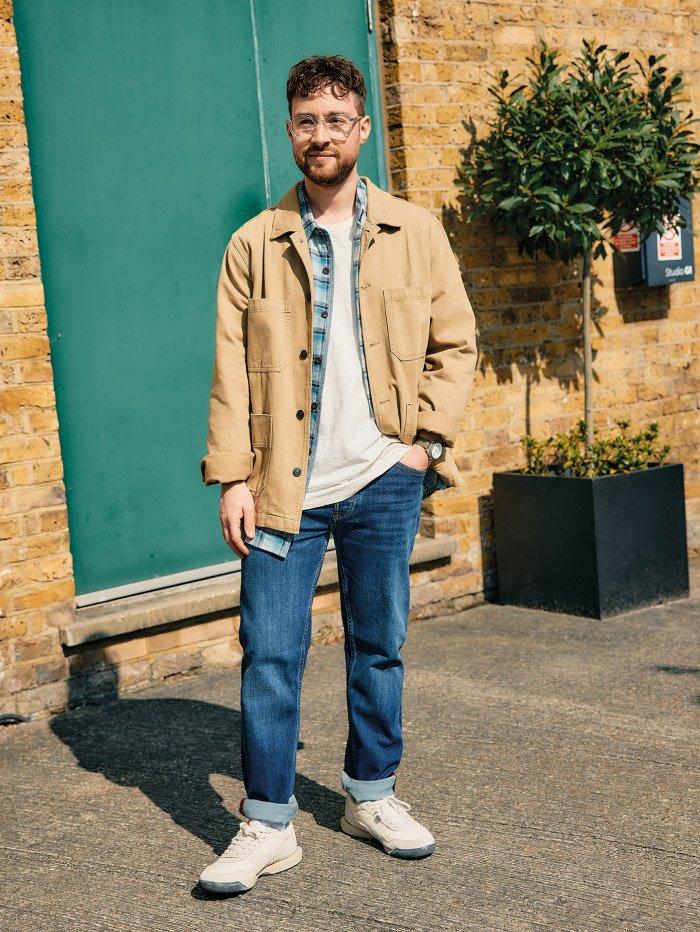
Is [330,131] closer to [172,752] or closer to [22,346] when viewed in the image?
[22,346]

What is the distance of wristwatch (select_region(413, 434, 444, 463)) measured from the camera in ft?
11.6

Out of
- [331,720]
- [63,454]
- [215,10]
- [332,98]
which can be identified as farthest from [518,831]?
[215,10]

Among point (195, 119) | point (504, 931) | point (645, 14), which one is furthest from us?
point (645, 14)

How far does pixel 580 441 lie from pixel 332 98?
3.66 m

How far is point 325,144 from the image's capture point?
3.34 m

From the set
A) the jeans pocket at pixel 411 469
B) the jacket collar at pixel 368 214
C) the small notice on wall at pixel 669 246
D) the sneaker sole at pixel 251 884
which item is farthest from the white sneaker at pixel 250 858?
the small notice on wall at pixel 669 246

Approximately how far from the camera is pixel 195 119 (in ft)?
18.6

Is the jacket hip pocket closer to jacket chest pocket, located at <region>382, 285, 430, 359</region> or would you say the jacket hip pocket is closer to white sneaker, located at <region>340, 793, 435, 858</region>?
jacket chest pocket, located at <region>382, 285, 430, 359</region>

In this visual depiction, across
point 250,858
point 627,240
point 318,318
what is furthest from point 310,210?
point 627,240

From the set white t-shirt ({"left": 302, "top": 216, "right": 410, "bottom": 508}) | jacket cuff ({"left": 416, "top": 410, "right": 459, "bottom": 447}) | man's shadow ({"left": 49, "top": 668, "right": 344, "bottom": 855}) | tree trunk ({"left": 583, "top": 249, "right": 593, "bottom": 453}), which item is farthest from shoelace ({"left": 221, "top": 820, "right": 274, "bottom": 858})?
tree trunk ({"left": 583, "top": 249, "right": 593, "bottom": 453})

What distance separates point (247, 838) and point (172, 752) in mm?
1196

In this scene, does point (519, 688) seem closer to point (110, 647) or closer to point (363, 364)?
point (110, 647)

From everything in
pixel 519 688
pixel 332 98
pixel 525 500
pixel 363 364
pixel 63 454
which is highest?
pixel 332 98

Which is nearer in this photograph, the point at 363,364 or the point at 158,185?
the point at 363,364
